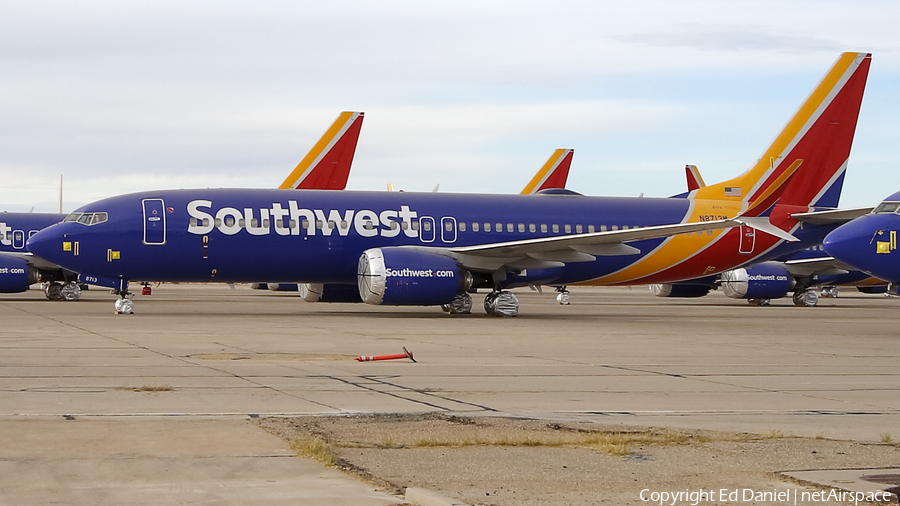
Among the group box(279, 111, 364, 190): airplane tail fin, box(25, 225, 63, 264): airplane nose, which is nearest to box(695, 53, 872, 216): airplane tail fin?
box(279, 111, 364, 190): airplane tail fin

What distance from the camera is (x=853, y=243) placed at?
78.1 feet

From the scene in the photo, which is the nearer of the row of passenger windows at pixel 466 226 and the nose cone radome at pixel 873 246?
the nose cone radome at pixel 873 246

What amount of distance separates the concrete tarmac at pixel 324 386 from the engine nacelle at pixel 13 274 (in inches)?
507

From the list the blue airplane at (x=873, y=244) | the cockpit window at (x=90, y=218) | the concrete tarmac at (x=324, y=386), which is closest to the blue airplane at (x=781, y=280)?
the blue airplane at (x=873, y=244)

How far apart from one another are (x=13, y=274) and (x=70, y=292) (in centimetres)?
302

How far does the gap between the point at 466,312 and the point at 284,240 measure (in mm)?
5990

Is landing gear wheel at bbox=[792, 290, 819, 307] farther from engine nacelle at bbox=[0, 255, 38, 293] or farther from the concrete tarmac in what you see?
engine nacelle at bbox=[0, 255, 38, 293]

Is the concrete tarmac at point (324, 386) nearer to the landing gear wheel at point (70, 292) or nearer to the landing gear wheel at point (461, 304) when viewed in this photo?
the landing gear wheel at point (461, 304)

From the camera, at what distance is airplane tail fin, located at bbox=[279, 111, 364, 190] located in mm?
43875

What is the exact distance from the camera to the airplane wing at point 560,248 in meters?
28.5

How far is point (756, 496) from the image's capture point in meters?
6.52

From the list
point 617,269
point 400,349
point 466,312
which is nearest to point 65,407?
point 400,349

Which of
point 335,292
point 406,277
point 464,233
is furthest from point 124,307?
point 464,233

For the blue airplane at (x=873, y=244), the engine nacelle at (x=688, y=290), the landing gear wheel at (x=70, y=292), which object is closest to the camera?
the blue airplane at (x=873, y=244)
